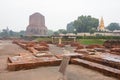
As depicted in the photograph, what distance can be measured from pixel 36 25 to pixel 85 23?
1848 cm

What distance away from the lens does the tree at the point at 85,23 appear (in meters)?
45.2

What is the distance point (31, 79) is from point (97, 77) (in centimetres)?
150

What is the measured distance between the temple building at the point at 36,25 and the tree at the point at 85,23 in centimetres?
1572

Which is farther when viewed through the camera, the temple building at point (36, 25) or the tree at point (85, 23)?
the temple building at point (36, 25)

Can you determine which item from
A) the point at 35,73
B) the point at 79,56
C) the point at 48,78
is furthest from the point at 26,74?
the point at 79,56

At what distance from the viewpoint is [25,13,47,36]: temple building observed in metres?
57.7

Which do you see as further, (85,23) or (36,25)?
(36,25)

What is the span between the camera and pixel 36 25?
58.8 metres

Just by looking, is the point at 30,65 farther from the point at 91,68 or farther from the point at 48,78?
the point at 91,68

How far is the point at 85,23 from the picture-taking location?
45.9m

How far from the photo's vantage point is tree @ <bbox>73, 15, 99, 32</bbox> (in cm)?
4522

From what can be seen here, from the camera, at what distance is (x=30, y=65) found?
542 centimetres

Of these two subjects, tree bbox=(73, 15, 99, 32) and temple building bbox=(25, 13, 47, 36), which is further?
temple building bbox=(25, 13, 47, 36)

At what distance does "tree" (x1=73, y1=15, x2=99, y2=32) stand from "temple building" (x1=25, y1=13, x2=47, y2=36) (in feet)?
51.6
